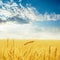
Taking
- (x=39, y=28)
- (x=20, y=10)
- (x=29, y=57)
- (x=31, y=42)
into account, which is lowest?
(x=29, y=57)

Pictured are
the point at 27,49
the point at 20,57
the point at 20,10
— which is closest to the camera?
the point at 20,57

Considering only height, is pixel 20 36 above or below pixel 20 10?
below

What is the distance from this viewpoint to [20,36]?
183cm

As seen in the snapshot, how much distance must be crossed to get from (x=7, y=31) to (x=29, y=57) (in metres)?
0.32

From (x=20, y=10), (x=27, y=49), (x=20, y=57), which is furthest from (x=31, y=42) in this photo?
(x=20, y=10)

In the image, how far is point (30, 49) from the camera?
1.75 m

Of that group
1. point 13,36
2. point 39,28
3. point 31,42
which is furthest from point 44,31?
point 13,36

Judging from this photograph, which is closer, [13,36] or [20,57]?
[20,57]

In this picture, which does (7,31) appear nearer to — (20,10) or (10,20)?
(10,20)

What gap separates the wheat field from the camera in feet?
5.53

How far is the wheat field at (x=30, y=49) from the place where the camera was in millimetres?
1686

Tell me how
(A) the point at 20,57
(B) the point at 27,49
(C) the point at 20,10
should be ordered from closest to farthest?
(A) the point at 20,57
(B) the point at 27,49
(C) the point at 20,10

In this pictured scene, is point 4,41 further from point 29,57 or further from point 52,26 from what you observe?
point 52,26

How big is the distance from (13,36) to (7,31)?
0.07 metres
